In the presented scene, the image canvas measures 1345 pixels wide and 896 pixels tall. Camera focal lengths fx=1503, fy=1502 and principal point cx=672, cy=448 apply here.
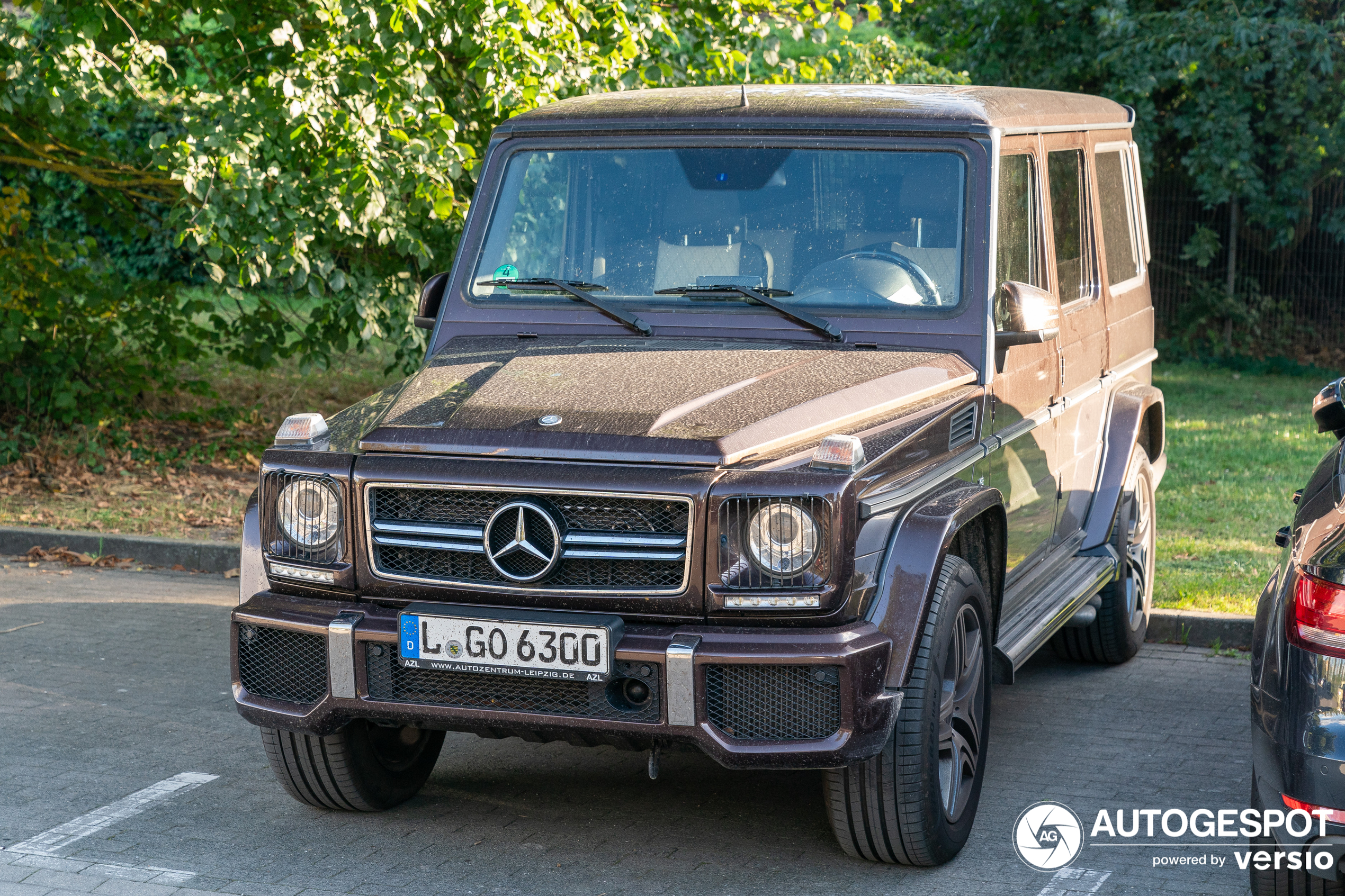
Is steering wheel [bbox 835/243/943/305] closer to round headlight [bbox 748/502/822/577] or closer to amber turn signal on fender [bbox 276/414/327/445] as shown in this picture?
round headlight [bbox 748/502/822/577]

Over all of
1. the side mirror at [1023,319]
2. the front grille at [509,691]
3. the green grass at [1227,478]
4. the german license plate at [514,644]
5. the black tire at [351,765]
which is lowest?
the green grass at [1227,478]

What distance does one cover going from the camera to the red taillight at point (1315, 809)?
318 cm

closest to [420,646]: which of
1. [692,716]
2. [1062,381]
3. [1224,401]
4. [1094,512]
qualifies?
[692,716]

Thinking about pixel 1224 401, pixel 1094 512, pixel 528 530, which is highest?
pixel 528 530

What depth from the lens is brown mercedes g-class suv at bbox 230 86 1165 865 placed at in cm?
371

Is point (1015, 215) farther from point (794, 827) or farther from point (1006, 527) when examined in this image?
point (794, 827)

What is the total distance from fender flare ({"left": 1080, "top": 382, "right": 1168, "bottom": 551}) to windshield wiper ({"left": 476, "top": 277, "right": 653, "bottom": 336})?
2241 millimetres

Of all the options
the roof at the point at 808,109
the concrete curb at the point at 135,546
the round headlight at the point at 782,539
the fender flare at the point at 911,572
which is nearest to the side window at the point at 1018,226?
the roof at the point at 808,109

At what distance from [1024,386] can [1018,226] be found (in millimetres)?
537

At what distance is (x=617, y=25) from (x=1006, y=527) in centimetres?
498

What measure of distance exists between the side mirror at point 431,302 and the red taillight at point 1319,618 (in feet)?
9.53

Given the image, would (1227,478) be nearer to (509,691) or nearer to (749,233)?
(749,233)

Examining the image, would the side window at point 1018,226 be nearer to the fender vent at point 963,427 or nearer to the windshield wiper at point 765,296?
the fender vent at point 963,427

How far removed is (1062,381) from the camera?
17.9ft
